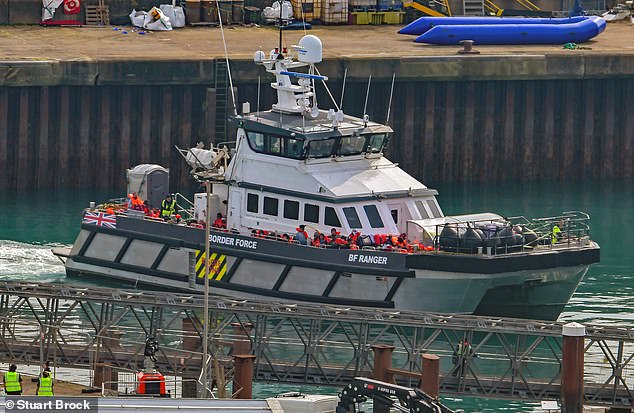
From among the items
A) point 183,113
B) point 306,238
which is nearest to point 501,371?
point 306,238

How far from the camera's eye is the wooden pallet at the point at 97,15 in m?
73.6

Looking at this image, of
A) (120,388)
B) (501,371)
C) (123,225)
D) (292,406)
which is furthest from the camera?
(123,225)

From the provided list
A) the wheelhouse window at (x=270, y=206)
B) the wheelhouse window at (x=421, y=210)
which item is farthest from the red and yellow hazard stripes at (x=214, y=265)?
the wheelhouse window at (x=421, y=210)

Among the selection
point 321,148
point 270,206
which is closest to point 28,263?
point 270,206

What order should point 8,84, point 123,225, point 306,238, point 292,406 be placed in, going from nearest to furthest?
point 292,406 < point 306,238 < point 123,225 < point 8,84

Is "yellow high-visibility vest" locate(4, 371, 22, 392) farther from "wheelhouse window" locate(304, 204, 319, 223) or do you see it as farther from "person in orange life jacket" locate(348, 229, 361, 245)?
"wheelhouse window" locate(304, 204, 319, 223)

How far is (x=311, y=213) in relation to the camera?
4997 cm

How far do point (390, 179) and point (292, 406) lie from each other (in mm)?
16780

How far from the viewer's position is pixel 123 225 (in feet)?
174

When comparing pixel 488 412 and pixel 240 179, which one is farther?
pixel 240 179

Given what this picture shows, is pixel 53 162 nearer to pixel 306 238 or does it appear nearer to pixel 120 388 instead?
pixel 306 238

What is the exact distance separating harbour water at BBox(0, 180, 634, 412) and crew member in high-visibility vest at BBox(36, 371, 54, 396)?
6.96 m

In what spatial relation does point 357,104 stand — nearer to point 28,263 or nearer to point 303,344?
point 28,263

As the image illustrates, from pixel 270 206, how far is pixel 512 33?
2428 centimetres
